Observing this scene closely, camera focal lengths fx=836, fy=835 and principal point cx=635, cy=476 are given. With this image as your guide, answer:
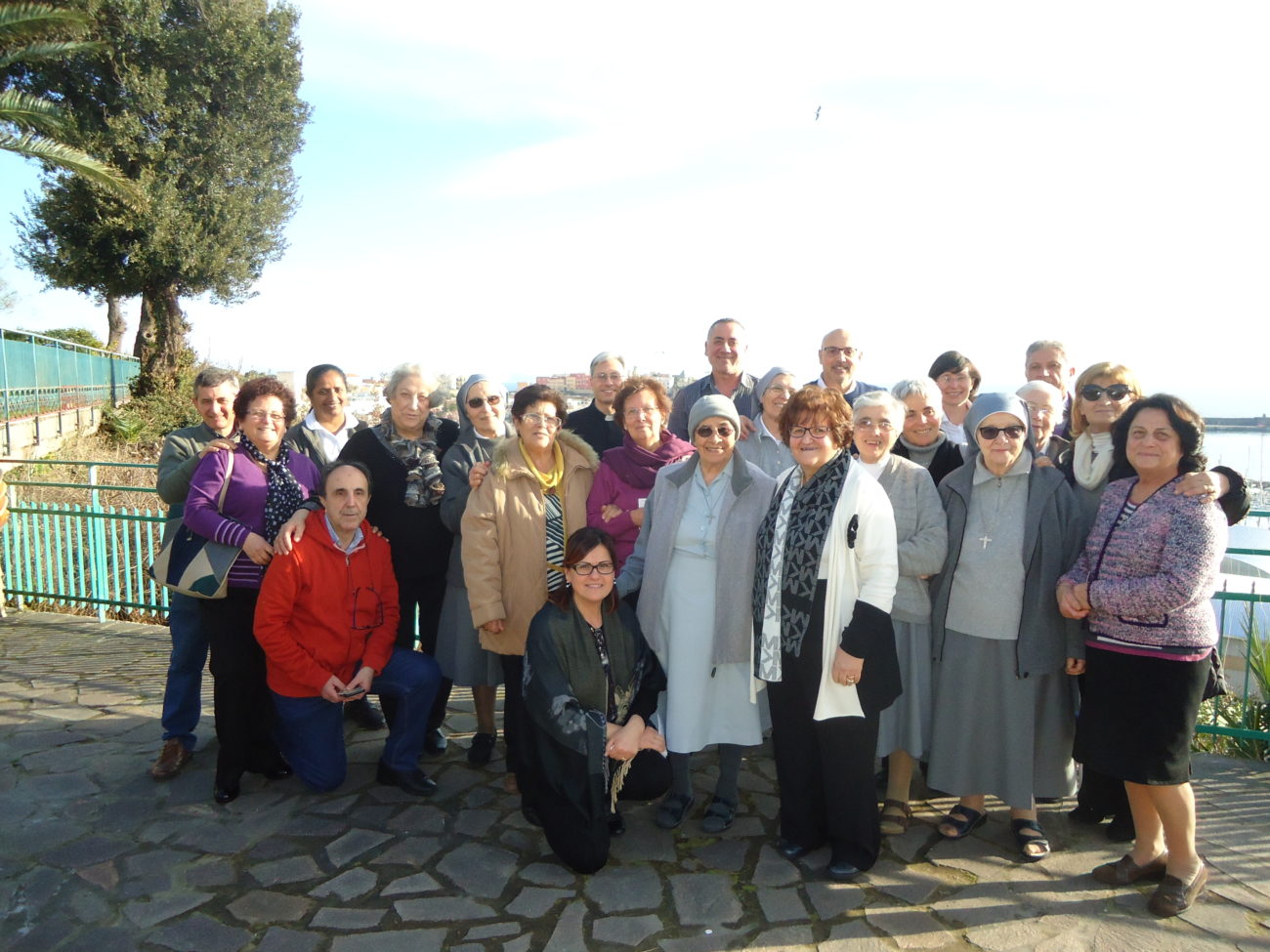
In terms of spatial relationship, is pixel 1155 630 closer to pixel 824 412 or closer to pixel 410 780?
pixel 824 412

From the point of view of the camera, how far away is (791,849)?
374 cm

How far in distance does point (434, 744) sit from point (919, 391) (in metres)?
3.40

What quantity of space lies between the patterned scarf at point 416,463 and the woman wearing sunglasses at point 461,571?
5 centimetres

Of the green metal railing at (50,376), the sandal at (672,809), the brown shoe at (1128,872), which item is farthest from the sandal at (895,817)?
the green metal railing at (50,376)

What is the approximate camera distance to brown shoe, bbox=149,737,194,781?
452 centimetres

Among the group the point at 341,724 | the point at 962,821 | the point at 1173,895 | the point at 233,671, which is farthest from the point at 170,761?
the point at 1173,895

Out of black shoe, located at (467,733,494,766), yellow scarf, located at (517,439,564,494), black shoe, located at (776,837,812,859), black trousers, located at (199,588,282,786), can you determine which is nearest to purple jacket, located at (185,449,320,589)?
black trousers, located at (199,588,282,786)

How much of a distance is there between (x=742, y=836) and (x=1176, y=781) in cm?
182

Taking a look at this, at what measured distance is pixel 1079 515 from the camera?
3.71 metres

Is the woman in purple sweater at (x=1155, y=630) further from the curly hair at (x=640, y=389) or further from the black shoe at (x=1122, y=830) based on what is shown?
the curly hair at (x=640, y=389)

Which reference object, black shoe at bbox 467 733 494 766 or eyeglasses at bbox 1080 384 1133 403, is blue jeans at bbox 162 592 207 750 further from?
eyeglasses at bbox 1080 384 1133 403

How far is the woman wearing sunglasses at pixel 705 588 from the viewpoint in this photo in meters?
3.91

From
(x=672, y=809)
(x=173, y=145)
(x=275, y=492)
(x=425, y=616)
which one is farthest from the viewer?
(x=173, y=145)

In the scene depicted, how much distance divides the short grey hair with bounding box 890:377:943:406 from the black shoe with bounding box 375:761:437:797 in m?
3.15
